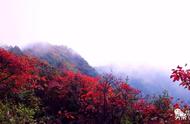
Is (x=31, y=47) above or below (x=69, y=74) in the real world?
above

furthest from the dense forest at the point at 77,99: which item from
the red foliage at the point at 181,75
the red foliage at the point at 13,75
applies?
the red foliage at the point at 181,75

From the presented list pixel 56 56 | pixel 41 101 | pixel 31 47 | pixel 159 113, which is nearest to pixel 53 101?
pixel 41 101

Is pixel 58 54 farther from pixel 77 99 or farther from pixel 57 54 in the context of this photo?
pixel 77 99

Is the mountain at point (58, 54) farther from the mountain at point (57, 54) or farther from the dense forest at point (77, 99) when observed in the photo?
the dense forest at point (77, 99)

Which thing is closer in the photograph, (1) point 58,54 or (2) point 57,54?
(2) point 57,54

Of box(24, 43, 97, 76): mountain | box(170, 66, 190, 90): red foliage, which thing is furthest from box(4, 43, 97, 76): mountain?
box(170, 66, 190, 90): red foliage

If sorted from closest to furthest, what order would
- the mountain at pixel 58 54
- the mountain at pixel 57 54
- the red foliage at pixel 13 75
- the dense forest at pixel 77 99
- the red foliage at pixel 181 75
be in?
1. the red foliage at pixel 181 75
2. the dense forest at pixel 77 99
3. the red foliage at pixel 13 75
4. the mountain at pixel 58 54
5. the mountain at pixel 57 54

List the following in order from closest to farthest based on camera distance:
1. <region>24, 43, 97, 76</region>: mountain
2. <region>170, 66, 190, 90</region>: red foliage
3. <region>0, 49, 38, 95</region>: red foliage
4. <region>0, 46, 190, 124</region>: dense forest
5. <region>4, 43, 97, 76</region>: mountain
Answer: <region>170, 66, 190, 90</region>: red foliage, <region>0, 46, 190, 124</region>: dense forest, <region>0, 49, 38, 95</region>: red foliage, <region>24, 43, 97, 76</region>: mountain, <region>4, 43, 97, 76</region>: mountain

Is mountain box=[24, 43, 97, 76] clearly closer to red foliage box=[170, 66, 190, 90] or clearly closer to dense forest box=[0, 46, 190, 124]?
dense forest box=[0, 46, 190, 124]

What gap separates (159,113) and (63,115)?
11.0 metres

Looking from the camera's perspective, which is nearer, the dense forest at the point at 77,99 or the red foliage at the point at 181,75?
the red foliage at the point at 181,75

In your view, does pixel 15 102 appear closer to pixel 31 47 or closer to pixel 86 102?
pixel 86 102

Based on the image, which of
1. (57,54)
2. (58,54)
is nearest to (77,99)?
(57,54)

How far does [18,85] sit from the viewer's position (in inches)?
1694
